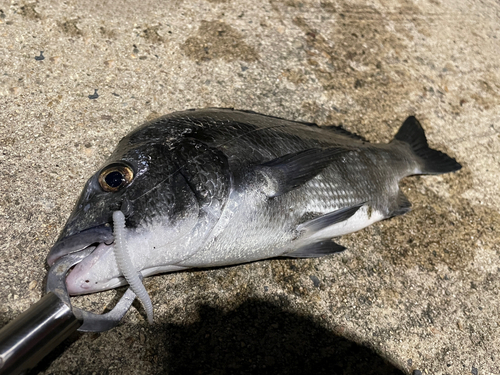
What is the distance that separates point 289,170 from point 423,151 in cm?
199

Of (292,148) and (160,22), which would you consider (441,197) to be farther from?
(160,22)

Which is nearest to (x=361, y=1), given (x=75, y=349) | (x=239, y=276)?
(x=239, y=276)

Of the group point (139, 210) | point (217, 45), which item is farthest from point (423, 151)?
point (139, 210)

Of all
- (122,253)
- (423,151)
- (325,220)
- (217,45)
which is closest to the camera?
(122,253)

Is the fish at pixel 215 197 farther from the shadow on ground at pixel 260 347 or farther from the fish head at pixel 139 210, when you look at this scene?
the shadow on ground at pixel 260 347

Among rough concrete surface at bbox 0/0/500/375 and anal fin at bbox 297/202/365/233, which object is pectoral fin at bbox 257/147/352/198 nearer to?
anal fin at bbox 297/202/365/233

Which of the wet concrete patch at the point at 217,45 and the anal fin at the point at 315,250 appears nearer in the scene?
the anal fin at the point at 315,250

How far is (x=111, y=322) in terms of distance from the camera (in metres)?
1.81

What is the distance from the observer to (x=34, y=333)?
140cm

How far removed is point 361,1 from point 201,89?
300 centimetres

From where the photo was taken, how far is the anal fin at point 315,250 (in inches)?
97.5

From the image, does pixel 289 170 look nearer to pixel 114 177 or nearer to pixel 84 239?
pixel 114 177

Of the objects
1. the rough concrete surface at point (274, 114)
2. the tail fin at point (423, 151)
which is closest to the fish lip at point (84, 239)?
the rough concrete surface at point (274, 114)

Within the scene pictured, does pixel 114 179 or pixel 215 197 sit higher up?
pixel 114 179
